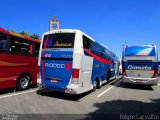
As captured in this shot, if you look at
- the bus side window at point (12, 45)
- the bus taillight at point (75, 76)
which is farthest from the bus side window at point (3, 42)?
the bus taillight at point (75, 76)

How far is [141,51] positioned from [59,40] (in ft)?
26.0

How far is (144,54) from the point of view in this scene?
14625 millimetres

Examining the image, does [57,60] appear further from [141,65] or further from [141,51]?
[141,51]

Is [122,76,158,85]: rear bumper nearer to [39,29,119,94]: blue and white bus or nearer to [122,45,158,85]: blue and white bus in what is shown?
[122,45,158,85]: blue and white bus

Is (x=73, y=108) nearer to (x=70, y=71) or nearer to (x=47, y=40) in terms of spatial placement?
(x=70, y=71)

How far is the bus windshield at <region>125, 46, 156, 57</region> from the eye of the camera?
14.6 metres

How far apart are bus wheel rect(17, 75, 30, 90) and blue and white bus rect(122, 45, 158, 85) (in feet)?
25.2

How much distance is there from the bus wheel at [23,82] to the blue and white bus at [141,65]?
7.67 meters

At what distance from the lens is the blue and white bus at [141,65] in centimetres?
1434

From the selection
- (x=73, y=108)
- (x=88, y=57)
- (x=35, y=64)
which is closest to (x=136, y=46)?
(x=88, y=57)

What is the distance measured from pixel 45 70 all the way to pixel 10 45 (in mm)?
2253

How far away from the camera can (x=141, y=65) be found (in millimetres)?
14609

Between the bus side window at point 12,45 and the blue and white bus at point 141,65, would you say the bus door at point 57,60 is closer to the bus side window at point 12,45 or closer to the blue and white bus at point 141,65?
the bus side window at point 12,45

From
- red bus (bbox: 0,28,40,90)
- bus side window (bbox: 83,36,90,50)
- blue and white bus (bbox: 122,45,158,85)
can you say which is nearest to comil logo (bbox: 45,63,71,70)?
bus side window (bbox: 83,36,90,50)
